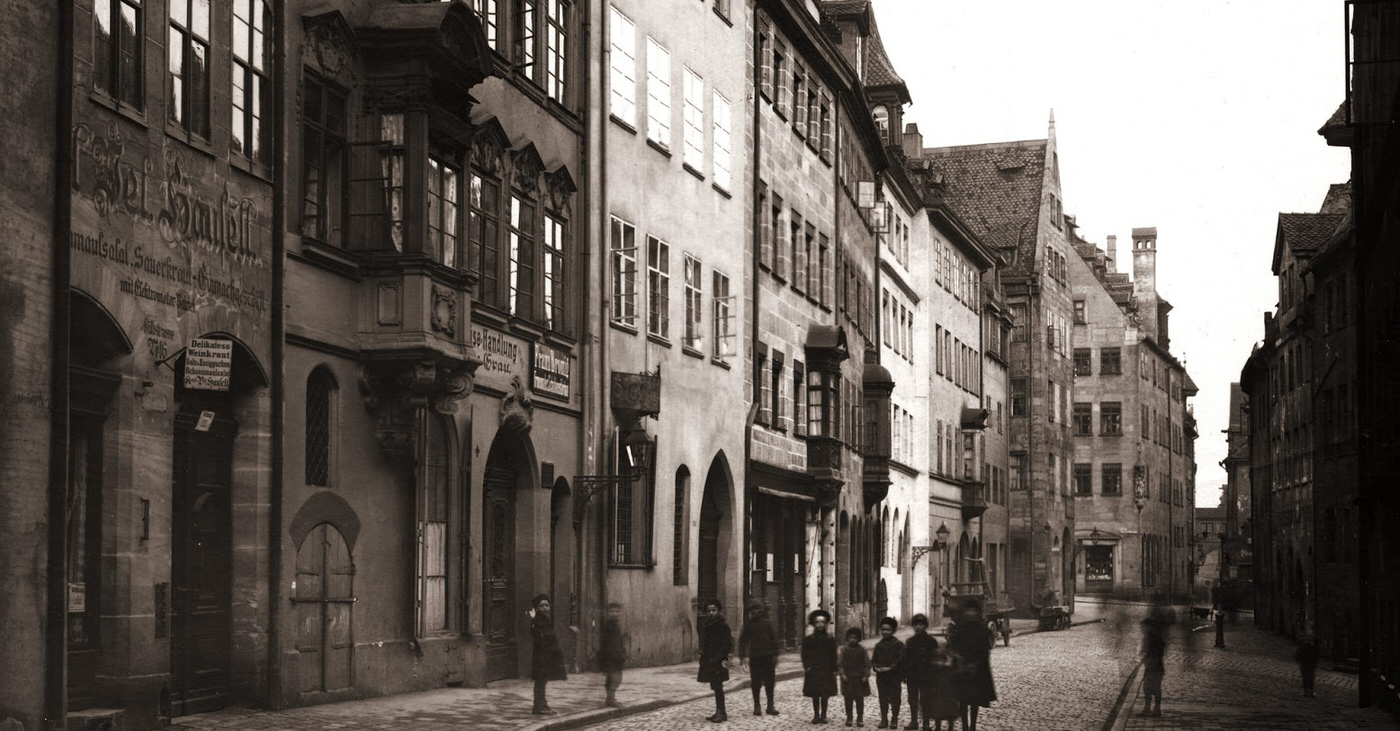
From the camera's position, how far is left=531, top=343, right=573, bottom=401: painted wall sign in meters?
30.0

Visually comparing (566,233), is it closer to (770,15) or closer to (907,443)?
(770,15)

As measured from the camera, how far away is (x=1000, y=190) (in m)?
93.8

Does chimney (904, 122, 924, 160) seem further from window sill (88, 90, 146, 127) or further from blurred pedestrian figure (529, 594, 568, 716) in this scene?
window sill (88, 90, 146, 127)

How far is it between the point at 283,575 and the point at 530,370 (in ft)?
26.9

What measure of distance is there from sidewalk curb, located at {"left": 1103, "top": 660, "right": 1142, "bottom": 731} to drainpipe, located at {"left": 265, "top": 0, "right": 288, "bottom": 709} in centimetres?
996

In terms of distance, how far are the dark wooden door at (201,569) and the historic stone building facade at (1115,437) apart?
8847cm

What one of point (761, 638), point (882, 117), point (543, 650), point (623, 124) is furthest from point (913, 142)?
point (543, 650)

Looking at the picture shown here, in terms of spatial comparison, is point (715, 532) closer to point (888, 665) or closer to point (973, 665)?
point (888, 665)

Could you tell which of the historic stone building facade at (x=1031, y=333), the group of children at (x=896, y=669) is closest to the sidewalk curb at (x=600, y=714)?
the group of children at (x=896, y=669)

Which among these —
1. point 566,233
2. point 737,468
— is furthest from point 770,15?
point 566,233

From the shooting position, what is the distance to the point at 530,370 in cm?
2973

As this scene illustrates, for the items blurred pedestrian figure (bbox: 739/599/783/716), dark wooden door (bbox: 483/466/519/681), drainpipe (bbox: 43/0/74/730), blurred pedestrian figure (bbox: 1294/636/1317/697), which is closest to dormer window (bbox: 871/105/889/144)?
blurred pedestrian figure (bbox: 1294/636/1317/697)

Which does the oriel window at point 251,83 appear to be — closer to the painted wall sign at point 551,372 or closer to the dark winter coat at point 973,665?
the painted wall sign at point 551,372

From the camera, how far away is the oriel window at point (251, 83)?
70.3 feet
